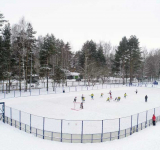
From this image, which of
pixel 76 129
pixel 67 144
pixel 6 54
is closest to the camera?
pixel 67 144

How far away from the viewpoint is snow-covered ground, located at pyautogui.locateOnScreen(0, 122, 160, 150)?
10.1m

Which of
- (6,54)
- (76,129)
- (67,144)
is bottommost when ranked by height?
(67,144)

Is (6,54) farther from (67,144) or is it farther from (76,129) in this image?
(67,144)

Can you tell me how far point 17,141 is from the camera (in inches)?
425

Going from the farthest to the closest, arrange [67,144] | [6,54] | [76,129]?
[6,54]
[76,129]
[67,144]

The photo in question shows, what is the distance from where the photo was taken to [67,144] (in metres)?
10.7

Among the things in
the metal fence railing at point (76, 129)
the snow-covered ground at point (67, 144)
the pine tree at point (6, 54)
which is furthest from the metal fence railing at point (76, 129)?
the pine tree at point (6, 54)

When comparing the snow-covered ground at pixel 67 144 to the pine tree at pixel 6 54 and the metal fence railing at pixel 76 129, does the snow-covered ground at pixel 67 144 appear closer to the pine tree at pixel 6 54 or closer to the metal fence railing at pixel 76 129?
the metal fence railing at pixel 76 129

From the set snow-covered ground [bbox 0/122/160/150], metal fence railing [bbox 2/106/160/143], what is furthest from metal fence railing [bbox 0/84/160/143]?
snow-covered ground [bbox 0/122/160/150]

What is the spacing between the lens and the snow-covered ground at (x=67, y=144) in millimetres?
10125

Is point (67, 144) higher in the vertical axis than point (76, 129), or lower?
lower

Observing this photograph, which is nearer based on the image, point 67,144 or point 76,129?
point 67,144

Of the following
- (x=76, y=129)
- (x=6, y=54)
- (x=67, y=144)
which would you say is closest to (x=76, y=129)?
(x=76, y=129)

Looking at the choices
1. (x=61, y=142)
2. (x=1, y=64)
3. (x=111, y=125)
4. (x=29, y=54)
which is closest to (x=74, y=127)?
(x=61, y=142)
